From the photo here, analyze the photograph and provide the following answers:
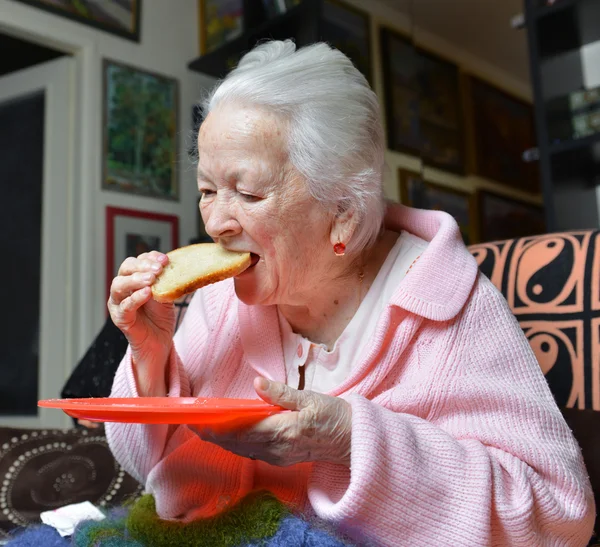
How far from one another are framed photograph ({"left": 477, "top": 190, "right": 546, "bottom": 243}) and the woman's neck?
2725 millimetres

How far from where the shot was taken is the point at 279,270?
1.04 meters

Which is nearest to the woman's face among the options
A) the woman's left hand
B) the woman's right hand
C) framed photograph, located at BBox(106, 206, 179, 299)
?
the woman's right hand

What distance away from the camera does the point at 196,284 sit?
3.21 ft

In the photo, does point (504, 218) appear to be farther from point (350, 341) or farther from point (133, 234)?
point (350, 341)

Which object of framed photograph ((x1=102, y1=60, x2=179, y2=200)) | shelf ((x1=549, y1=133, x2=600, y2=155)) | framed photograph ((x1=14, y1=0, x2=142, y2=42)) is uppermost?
framed photograph ((x1=14, y1=0, x2=142, y2=42))

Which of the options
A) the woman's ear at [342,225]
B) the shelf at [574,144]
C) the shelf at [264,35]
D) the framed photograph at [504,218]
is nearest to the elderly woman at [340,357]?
the woman's ear at [342,225]

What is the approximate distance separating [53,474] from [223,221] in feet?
2.67

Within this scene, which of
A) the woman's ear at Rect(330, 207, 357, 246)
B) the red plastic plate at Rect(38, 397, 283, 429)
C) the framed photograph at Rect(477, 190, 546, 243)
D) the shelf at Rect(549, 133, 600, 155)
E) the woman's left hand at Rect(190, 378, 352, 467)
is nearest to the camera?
the red plastic plate at Rect(38, 397, 283, 429)

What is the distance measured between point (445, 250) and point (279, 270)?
0.91ft

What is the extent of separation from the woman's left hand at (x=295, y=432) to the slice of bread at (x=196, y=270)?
0.22 m

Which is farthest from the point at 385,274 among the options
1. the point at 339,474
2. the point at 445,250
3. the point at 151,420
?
the point at 151,420

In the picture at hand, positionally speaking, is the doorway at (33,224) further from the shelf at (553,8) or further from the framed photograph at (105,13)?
the shelf at (553,8)

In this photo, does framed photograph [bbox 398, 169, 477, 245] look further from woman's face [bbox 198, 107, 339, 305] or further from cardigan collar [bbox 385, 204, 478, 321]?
woman's face [bbox 198, 107, 339, 305]

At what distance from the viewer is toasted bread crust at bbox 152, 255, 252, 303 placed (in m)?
0.96
